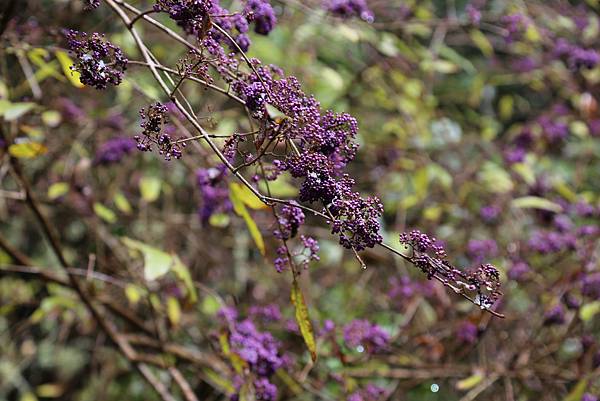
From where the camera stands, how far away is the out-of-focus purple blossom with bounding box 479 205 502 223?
2.61 metres

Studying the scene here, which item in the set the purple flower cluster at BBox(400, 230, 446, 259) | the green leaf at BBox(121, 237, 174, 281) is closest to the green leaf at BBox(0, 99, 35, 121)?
the green leaf at BBox(121, 237, 174, 281)

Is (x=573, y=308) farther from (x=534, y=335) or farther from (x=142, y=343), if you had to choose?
(x=142, y=343)

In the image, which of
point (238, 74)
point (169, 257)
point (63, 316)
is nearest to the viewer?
point (238, 74)

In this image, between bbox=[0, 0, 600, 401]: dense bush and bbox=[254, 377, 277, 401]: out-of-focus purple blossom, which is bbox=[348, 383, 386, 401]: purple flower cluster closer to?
bbox=[0, 0, 600, 401]: dense bush

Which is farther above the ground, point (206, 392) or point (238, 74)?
point (238, 74)

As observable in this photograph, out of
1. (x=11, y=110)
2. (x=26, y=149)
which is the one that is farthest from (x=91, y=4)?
(x=26, y=149)

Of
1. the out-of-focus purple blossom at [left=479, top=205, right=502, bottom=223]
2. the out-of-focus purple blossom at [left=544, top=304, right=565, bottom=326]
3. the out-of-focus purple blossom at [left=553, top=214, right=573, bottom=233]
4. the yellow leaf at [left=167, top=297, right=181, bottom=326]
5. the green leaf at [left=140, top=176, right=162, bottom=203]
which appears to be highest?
the out-of-focus purple blossom at [left=553, top=214, right=573, bottom=233]

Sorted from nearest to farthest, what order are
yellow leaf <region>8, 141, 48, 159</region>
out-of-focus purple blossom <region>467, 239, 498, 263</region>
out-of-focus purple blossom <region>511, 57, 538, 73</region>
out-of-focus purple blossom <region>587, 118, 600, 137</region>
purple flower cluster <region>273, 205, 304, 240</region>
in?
purple flower cluster <region>273, 205, 304, 240</region> < yellow leaf <region>8, 141, 48, 159</region> < out-of-focus purple blossom <region>467, 239, 498, 263</region> < out-of-focus purple blossom <region>587, 118, 600, 137</region> < out-of-focus purple blossom <region>511, 57, 538, 73</region>

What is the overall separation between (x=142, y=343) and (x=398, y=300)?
987 millimetres

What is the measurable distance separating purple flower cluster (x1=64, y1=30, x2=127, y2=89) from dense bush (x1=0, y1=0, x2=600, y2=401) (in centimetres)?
32

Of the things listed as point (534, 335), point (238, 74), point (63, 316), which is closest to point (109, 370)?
point (63, 316)

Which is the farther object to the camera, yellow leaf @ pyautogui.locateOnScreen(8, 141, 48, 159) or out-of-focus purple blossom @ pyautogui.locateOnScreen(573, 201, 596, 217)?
out-of-focus purple blossom @ pyautogui.locateOnScreen(573, 201, 596, 217)

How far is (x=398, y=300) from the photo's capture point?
249cm

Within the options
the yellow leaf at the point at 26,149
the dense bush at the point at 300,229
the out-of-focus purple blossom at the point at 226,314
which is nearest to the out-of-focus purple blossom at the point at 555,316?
the dense bush at the point at 300,229
